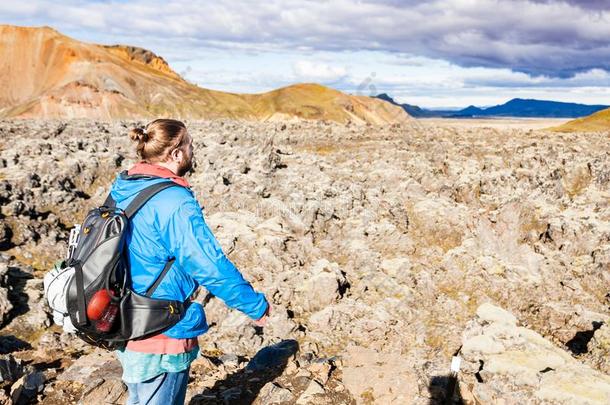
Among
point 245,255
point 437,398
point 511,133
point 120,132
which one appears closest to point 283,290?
point 245,255

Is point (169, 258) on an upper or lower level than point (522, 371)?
upper

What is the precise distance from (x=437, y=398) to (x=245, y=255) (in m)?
8.72

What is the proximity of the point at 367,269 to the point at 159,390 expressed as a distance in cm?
1125

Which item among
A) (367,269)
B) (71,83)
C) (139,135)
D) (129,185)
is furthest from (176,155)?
(71,83)

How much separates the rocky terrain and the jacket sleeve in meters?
5.06

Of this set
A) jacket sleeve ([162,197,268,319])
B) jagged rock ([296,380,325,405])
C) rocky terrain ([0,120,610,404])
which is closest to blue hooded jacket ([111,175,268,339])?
jacket sleeve ([162,197,268,319])

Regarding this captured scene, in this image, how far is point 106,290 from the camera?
4.52m

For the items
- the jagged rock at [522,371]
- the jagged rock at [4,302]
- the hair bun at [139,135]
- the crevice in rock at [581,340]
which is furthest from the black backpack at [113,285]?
the crevice in rock at [581,340]

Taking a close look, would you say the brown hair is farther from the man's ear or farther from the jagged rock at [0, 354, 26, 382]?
the jagged rock at [0, 354, 26, 382]

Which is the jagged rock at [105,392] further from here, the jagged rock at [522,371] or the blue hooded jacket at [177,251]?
the jagged rock at [522,371]

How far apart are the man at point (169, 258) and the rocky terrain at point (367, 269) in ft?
14.0

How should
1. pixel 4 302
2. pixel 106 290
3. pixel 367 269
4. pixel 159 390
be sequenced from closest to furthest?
1. pixel 106 290
2. pixel 159 390
3. pixel 4 302
4. pixel 367 269

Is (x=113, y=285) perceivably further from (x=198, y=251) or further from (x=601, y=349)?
(x=601, y=349)

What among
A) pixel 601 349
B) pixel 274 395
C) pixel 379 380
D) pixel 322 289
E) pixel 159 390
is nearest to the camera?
pixel 159 390
